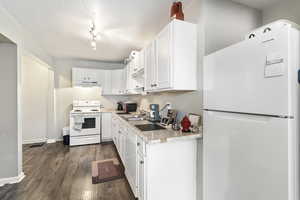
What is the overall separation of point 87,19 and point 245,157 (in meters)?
2.59

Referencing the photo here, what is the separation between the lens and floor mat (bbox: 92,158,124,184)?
7.56 ft

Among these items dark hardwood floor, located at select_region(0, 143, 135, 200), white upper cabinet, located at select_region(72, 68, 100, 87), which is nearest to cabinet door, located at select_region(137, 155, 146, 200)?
dark hardwood floor, located at select_region(0, 143, 135, 200)

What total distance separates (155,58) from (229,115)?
1254mm

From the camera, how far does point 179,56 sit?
1620 millimetres

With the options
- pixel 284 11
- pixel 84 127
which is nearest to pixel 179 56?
pixel 284 11

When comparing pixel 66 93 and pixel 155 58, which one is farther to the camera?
pixel 66 93

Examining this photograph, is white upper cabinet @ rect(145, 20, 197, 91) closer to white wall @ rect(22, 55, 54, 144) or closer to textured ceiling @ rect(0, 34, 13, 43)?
textured ceiling @ rect(0, 34, 13, 43)

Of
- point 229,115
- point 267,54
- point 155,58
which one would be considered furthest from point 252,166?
point 155,58

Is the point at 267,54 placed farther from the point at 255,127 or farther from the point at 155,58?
the point at 155,58

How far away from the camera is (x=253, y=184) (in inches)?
37.2

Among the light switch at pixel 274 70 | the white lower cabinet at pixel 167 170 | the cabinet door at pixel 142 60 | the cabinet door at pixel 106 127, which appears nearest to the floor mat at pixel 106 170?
the white lower cabinet at pixel 167 170

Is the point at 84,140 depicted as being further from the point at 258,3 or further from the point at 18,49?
the point at 258,3

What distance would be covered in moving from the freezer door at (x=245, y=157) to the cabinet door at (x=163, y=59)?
0.63 m

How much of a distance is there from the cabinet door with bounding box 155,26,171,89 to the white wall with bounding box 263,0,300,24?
4.61 feet
